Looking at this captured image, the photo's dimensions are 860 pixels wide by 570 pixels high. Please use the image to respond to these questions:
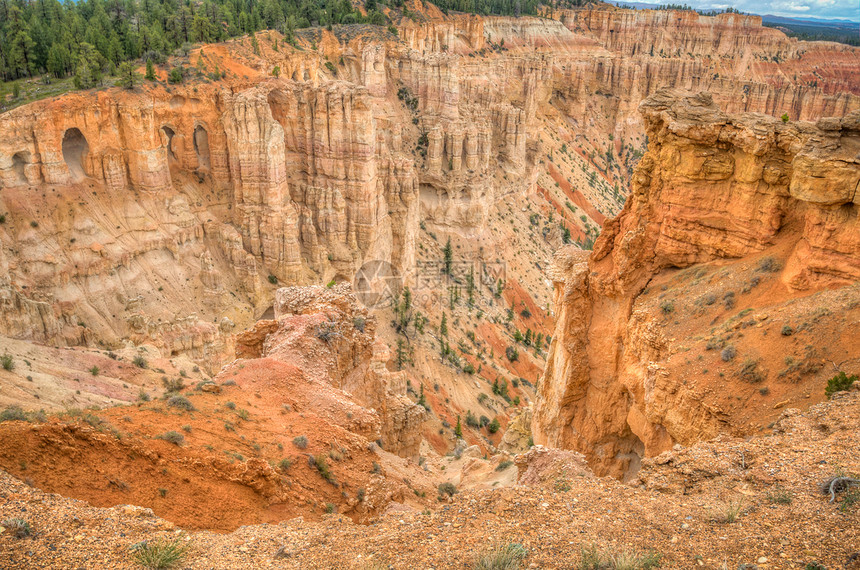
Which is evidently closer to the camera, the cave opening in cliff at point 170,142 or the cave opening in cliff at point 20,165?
the cave opening in cliff at point 20,165

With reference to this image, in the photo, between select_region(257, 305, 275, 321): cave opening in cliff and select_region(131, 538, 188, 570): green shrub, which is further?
select_region(257, 305, 275, 321): cave opening in cliff

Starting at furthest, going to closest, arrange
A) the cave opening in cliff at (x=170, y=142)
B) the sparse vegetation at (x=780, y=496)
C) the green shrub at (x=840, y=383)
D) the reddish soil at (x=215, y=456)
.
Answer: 1. the cave opening in cliff at (x=170, y=142)
2. the green shrub at (x=840, y=383)
3. the reddish soil at (x=215, y=456)
4. the sparse vegetation at (x=780, y=496)

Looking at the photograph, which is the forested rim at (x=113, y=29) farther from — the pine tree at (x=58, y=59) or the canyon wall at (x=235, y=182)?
the canyon wall at (x=235, y=182)

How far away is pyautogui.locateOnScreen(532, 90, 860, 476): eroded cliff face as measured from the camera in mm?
15305

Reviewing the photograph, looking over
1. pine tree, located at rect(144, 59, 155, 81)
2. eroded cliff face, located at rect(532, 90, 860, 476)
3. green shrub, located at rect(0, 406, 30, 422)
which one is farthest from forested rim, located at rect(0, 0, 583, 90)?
eroded cliff face, located at rect(532, 90, 860, 476)

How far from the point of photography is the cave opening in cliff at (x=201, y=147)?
4647 cm

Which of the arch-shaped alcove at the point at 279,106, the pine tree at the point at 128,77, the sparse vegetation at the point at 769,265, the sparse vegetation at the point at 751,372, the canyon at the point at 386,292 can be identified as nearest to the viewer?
the canyon at the point at 386,292

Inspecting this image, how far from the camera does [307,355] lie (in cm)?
2142

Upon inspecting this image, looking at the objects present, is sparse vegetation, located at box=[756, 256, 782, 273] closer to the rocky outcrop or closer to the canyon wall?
the rocky outcrop

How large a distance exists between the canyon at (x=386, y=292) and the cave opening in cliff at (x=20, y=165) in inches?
6.4

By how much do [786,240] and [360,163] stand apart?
1451 inches

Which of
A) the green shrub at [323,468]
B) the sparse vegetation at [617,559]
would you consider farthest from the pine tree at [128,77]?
the sparse vegetation at [617,559]

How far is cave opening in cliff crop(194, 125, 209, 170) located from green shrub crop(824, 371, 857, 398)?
4390 cm

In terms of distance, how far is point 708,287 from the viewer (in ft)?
61.1
